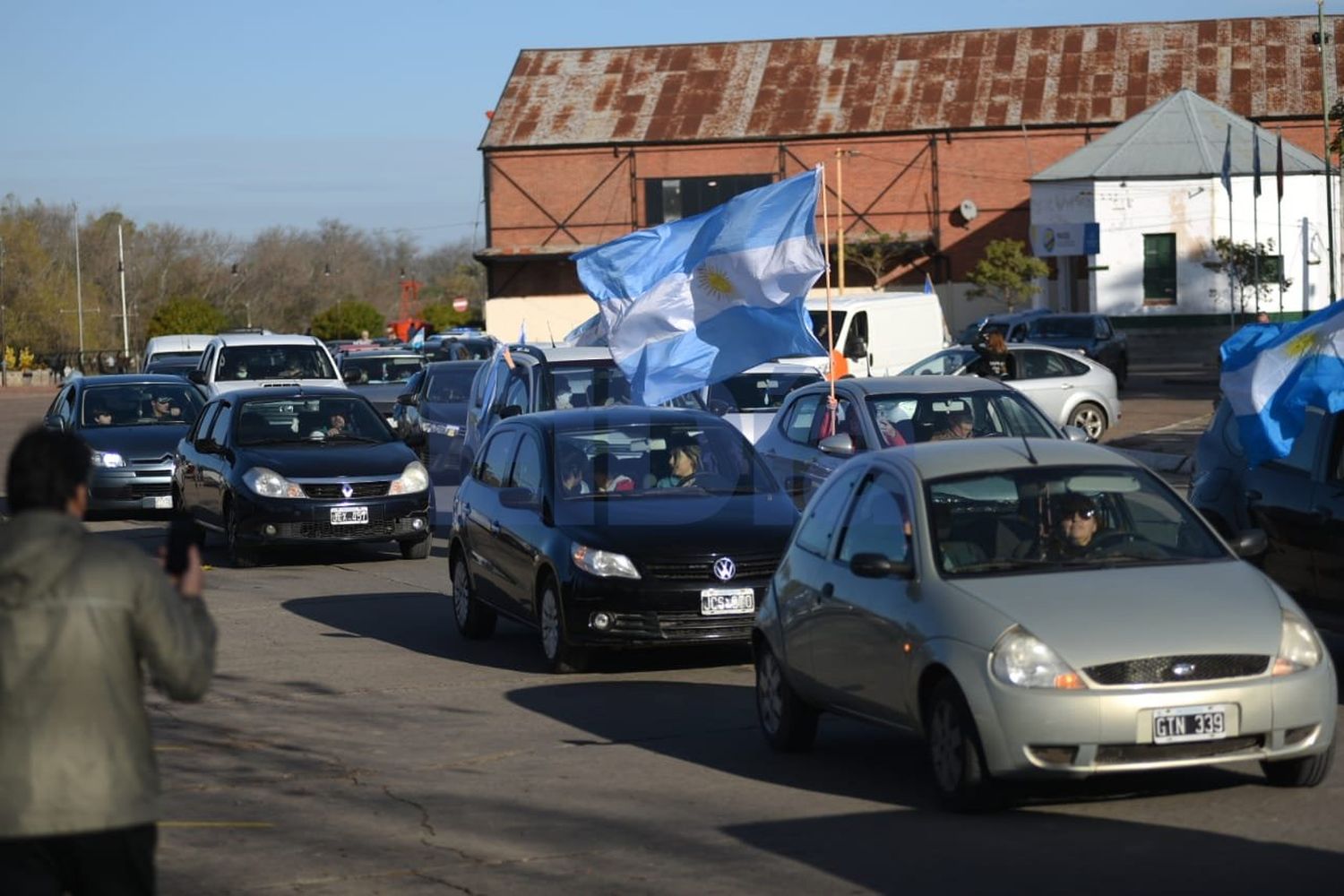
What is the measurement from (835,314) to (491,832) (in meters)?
25.9

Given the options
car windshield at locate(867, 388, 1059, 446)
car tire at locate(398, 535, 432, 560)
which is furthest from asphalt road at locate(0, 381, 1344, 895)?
car tire at locate(398, 535, 432, 560)

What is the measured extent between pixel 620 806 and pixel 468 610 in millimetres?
5871

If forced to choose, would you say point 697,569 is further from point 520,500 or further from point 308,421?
point 308,421

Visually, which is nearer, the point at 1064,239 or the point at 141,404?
the point at 141,404

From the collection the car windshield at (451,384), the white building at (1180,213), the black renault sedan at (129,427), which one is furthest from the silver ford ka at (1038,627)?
the white building at (1180,213)

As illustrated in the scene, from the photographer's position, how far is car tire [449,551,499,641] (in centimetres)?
1412

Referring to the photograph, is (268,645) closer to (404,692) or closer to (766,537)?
(404,692)

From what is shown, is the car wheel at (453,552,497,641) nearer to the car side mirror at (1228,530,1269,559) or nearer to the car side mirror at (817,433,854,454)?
the car side mirror at (817,433,854,454)

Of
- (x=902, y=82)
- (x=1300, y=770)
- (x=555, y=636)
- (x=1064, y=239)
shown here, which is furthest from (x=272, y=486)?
(x=902, y=82)

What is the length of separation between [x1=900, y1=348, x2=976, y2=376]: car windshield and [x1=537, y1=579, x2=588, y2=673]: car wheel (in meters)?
18.8

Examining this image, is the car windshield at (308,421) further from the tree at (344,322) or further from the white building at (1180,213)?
the tree at (344,322)

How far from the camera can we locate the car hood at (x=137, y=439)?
24109 millimetres

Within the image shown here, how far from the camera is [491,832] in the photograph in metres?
8.02

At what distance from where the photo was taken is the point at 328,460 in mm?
19078
